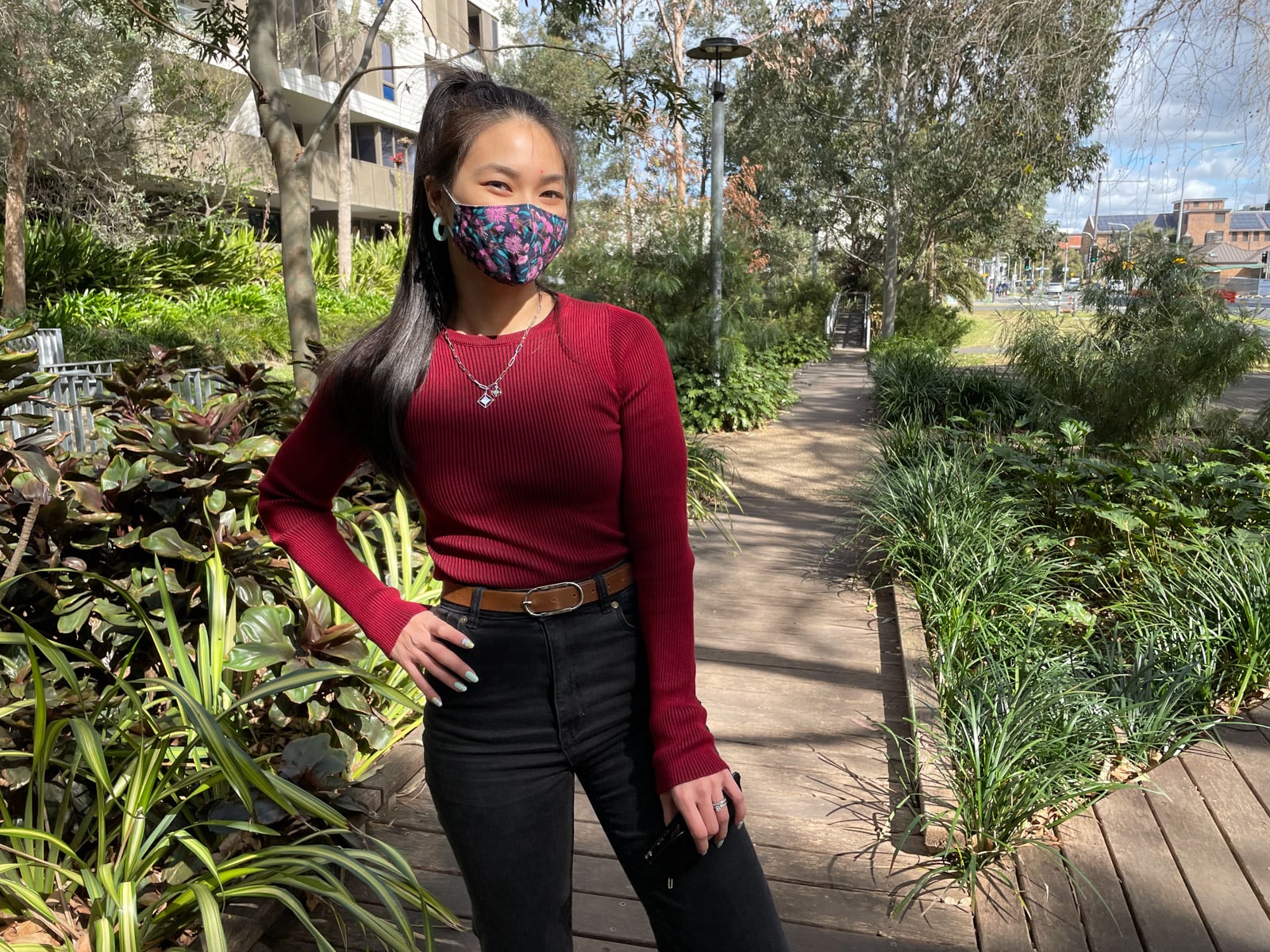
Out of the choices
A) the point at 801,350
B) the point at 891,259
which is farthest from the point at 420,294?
the point at 891,259

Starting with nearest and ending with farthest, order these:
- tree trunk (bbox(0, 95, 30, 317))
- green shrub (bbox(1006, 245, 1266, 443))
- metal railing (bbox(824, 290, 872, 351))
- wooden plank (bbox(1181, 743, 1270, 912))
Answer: wooden plank (bbox(1181, 743, 1270, 912))
green shrub (bbox(1006, 245, 1266, 443))
tree trunk (bbox(0, 95, 30, 317))
metal railing (bbox(824, 290, 872, 351))

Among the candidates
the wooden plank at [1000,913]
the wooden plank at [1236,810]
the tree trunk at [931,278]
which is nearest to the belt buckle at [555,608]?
the wooden plank at [1000,913]

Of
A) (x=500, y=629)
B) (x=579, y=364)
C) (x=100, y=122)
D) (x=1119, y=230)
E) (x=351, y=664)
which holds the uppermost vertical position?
(x=100, y=122)

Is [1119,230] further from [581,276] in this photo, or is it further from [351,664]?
[351,664]

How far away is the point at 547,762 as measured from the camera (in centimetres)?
142

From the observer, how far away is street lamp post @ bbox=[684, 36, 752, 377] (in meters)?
10.6

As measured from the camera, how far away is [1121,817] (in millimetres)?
2994

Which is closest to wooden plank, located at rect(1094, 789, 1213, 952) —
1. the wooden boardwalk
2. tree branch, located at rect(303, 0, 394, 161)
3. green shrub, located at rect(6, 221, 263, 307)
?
the wooden boardwalk

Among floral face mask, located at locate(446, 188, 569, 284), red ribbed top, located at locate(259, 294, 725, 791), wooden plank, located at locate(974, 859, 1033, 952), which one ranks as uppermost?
floral face mask, located at locate(446, 188, 569, 284)

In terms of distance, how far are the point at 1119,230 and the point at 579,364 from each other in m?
10.6

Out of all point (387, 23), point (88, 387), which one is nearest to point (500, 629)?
point (88, 387)

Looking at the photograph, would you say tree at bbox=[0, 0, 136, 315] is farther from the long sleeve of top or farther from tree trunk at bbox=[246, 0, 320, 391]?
the long sleeve of top

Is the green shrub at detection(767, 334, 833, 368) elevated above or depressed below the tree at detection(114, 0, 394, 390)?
below

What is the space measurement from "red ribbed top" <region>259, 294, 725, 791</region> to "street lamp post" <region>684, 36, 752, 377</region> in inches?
369
